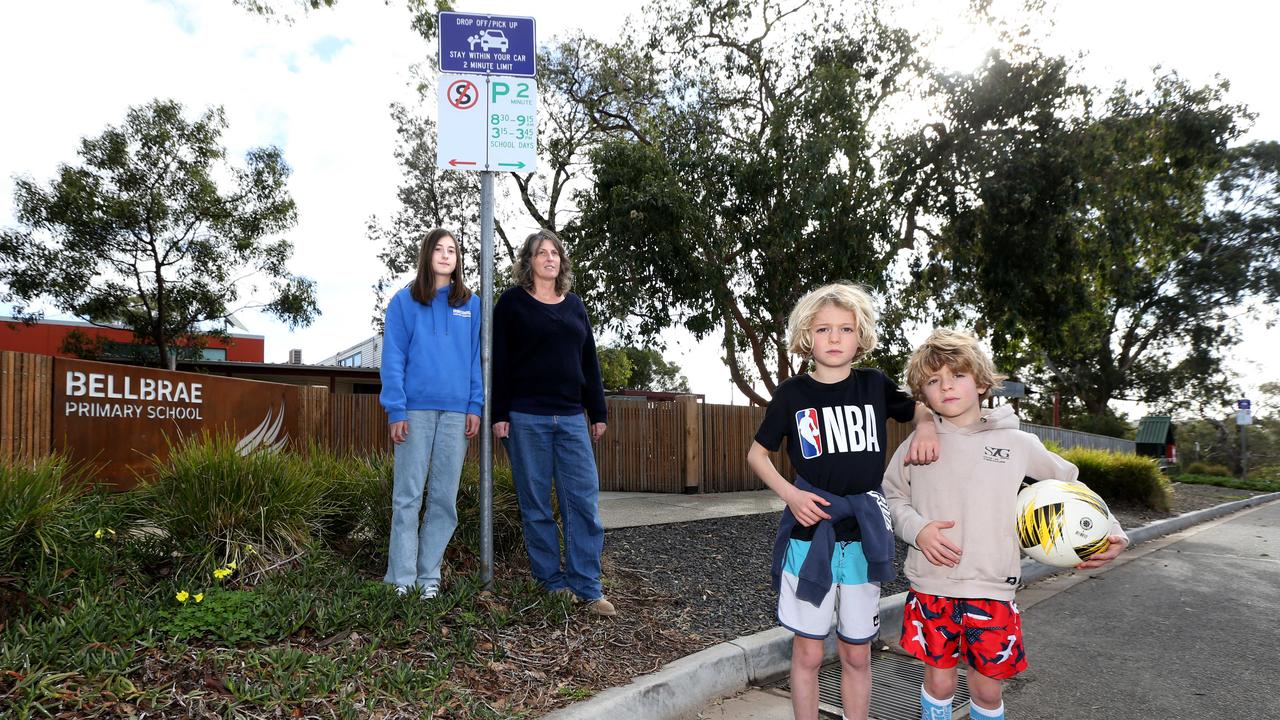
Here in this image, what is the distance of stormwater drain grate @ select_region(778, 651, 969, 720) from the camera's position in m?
3.64

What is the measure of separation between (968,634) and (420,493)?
109 inches

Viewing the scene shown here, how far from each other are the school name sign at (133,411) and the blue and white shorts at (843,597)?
507 centimetres

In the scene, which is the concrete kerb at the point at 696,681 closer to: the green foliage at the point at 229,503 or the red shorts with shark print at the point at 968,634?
the red shorts with shark print at the point at 968,634

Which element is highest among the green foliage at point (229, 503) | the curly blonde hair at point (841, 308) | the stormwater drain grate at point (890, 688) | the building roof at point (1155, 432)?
the curly blonde hair at point (841, 308)

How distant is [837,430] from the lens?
2.94 meters

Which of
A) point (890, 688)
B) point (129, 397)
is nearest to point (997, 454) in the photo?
point (890, 688)

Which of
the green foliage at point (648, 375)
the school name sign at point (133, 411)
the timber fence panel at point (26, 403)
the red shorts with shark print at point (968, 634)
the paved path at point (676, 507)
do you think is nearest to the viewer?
the red shorts with shark print at point (968, 634)

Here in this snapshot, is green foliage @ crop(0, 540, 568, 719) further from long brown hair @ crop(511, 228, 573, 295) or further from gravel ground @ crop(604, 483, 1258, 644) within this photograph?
long brown hair @ crop(511, 228, 573, 295)

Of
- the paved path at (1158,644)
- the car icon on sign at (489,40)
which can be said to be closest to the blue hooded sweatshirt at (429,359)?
the car icon on sign at (489,40)

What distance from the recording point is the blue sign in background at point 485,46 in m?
4.38

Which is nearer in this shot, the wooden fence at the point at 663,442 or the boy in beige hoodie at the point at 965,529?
the boy in beige hoodie at the point at 965,529

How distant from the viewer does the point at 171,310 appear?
18.4 meters

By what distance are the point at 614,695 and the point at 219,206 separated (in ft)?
60.6

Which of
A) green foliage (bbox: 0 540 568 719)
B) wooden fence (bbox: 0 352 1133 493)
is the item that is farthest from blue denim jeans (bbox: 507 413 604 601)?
wooden fence (bbox: 0 352 1133 493)
